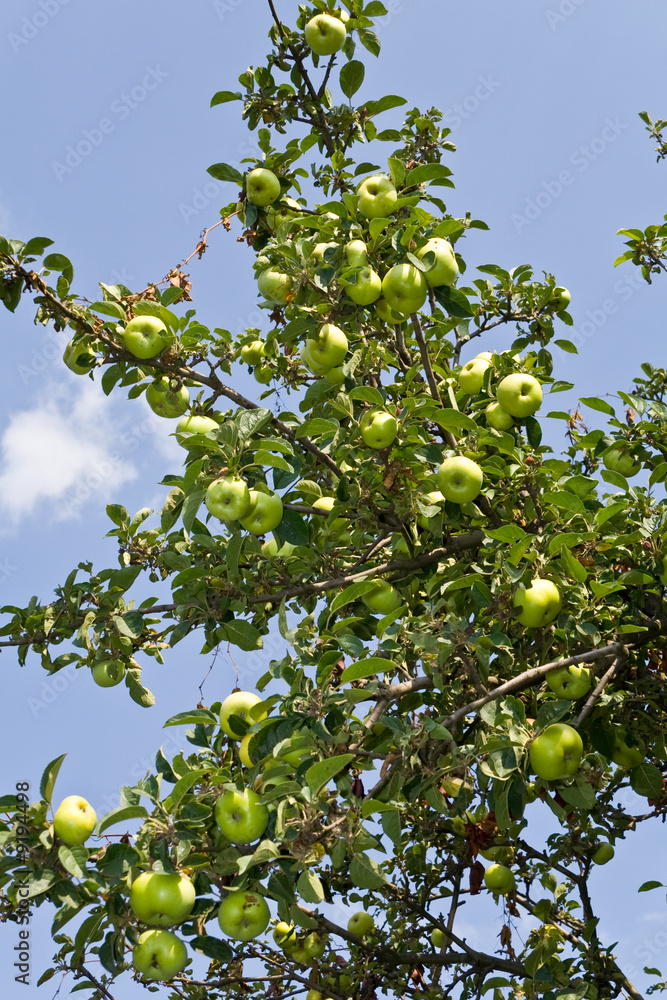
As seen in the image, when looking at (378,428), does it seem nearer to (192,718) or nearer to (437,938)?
(192,718)

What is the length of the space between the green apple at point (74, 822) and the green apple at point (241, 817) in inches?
16.8

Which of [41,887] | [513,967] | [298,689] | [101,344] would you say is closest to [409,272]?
[101,344]

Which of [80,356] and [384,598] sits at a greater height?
[80,356]

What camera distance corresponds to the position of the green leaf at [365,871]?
2727 millimetres

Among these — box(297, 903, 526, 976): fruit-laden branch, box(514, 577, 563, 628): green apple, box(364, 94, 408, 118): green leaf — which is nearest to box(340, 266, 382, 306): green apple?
box(364, 94, 408, 118): green leaf

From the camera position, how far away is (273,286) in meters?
4.10

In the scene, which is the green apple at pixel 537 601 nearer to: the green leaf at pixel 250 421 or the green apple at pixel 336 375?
the green leaf at pixel 250 421

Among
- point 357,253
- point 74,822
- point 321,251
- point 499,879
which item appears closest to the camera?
point 74,822

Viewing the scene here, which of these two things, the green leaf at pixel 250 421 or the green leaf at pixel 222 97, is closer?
the green leaf at pixel 250 421

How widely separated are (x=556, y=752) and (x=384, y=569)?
1.09 m

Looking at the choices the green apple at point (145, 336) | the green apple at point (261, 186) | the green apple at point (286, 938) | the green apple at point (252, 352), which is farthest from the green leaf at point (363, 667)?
the green apple at point (261, 186)

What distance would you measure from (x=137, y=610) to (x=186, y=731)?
0.67 m

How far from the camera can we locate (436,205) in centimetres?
480

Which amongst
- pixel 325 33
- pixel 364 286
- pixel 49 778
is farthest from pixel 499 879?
pixel 325 33
